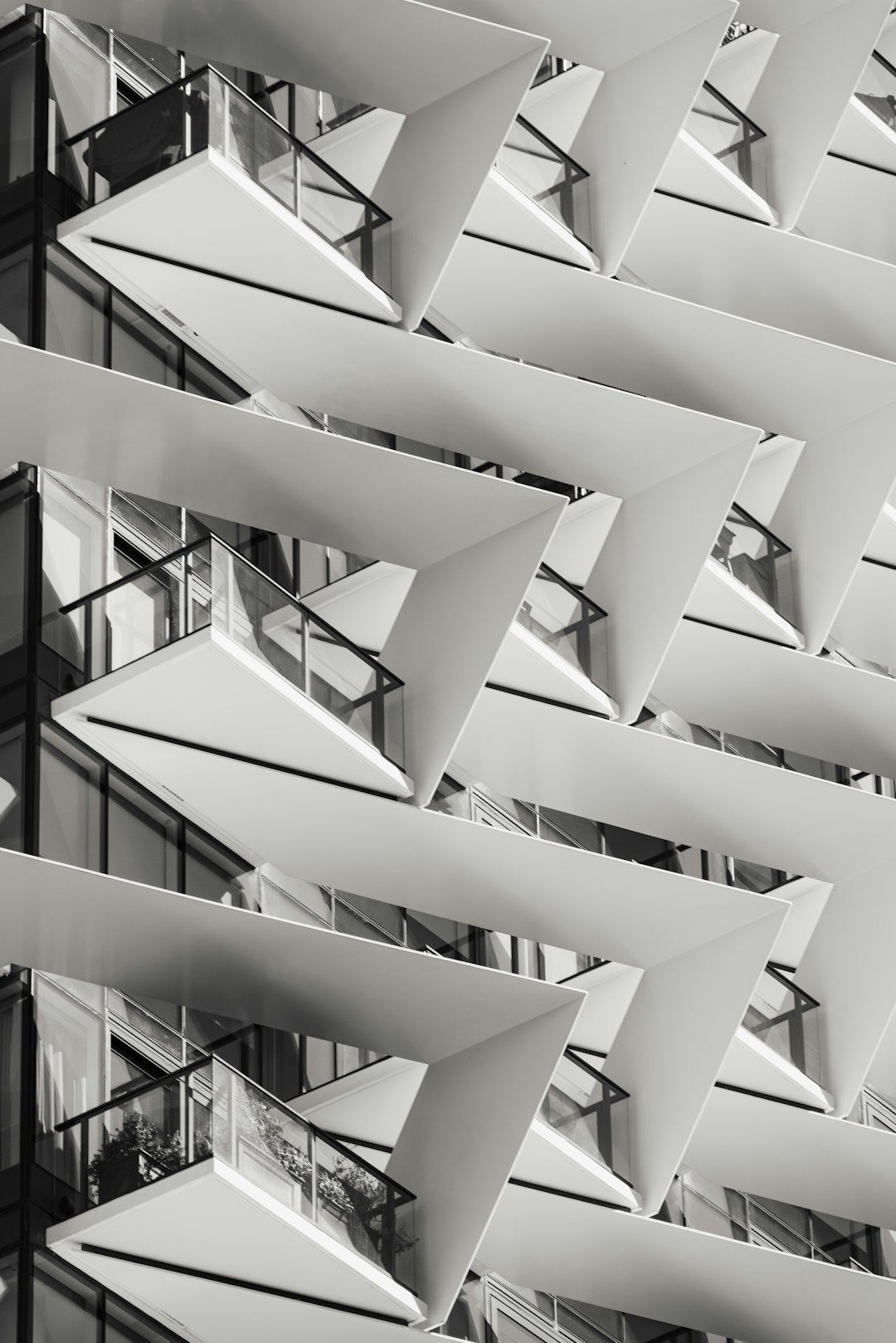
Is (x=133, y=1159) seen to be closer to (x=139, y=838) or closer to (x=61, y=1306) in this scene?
(x=61, y=1306)

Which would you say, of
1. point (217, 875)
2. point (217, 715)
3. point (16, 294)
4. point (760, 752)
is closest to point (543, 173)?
point (16, 294)

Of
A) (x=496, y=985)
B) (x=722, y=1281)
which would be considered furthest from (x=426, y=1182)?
(x=722, y=1281)

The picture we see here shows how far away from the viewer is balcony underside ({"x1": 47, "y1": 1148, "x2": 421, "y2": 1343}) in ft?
57.9

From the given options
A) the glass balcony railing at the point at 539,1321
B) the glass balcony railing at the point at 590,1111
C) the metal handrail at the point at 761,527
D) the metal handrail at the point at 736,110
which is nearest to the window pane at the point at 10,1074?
the glass balcony railing at the point at 539,1321

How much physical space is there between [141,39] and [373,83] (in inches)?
81.4

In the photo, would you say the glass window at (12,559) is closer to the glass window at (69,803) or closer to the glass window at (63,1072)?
the glass window at (69,803)

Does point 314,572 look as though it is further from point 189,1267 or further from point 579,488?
point 189,1267

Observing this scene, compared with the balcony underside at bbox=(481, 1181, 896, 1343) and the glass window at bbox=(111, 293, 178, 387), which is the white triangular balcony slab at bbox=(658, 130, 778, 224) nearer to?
the glass window at bbox=(111, 293, 178, 387)

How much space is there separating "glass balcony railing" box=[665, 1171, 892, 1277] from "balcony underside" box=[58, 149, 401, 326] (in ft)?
26.9

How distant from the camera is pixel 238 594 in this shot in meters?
19.2

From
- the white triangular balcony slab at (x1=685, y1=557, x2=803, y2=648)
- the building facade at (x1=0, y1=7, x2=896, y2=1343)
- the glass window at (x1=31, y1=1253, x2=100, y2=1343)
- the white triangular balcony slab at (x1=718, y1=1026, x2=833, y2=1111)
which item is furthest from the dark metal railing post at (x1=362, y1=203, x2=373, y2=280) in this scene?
the glass window at (x1=31, y1=1253, x2=100, y2=1343)

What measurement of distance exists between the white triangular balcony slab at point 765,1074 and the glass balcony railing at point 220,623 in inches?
188

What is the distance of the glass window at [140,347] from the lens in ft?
69.0

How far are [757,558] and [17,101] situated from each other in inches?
323
